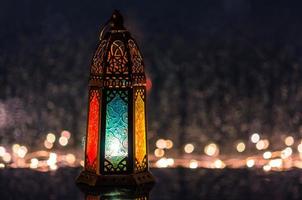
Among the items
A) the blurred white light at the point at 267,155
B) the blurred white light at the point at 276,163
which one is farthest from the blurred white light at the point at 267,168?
the blurred white light at the point at 267,155

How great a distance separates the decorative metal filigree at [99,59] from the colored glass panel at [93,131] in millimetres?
94

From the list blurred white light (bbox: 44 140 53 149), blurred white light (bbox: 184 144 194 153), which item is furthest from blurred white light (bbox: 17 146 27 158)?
blurred white light (bbox: 184 144 194 153)

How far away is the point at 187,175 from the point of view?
132 inches

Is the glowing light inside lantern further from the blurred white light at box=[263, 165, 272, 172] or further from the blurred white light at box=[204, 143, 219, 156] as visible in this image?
the blurred white light at box=[204, 143, 219, 156]

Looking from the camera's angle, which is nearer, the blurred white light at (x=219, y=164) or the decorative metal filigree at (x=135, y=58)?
the decorative metal filigree at (x=135, y=58)

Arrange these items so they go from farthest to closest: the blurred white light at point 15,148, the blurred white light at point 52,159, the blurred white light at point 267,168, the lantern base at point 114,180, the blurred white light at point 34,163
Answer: the blurred white light at point 15,148 < the blurred white light at point 52,159 < the blurred white light at point 34,163 < the blurred white light at point 267,168 < the lantern base at point 114,180

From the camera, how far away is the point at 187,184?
3121mm

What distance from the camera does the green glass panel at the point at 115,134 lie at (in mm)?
2406

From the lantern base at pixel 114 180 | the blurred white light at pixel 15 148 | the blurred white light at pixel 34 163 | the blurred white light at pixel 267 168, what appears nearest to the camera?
the lantern base at pixel 114 180

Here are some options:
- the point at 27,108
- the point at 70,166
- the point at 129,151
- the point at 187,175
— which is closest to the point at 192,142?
the point at 187,175

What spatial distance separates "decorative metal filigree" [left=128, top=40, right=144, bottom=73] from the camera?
246 centimetres

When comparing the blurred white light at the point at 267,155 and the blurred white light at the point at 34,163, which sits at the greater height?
the blurred white light at the point at 267,155

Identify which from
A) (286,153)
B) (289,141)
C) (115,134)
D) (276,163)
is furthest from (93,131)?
(289,141)

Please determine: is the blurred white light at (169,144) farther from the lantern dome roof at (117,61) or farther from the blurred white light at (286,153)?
the lantern dome roof at (117,61)
